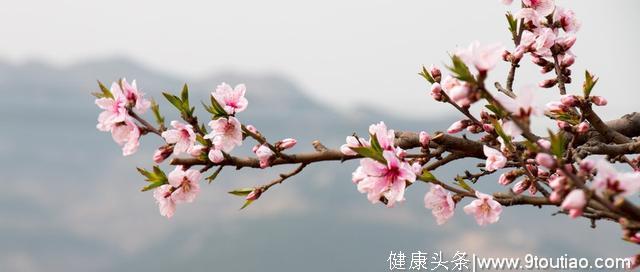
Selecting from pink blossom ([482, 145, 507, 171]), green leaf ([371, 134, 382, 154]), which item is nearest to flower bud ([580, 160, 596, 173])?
pink blossom ([482, 145, 507, 171])

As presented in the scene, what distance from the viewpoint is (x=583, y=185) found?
249cm

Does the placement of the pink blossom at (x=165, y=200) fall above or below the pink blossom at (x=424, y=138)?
below

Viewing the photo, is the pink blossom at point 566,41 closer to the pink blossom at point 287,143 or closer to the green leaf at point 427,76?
the green leaf at point 427,76

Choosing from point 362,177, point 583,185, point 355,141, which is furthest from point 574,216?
point 355,141

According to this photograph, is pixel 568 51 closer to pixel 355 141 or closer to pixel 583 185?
pixel 355 141

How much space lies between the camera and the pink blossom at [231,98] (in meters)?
3.61

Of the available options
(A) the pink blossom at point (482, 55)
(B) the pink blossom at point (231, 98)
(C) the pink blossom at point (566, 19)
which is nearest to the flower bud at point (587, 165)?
(A) the pink blossom at point (482, 55)

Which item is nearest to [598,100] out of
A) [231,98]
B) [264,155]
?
[264,155]

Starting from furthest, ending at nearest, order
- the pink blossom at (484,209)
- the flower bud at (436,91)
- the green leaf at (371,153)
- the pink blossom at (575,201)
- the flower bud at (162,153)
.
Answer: the flower bud at (436,91)
the flower bud at (162,153)
the pink blossom at (484,209)
the green leaf at (371,153)
the pink blossom at (575,201)

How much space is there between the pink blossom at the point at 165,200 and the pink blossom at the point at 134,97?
0.45m

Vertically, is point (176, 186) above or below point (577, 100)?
below

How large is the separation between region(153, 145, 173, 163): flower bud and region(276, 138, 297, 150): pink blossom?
58 cm

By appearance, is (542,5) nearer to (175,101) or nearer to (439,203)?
(439,203)

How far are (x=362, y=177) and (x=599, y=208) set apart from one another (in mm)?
1009
